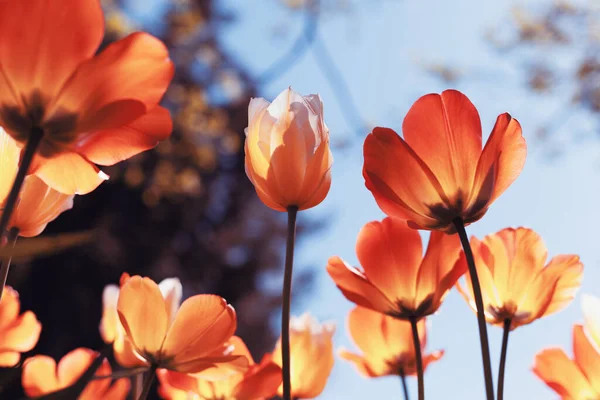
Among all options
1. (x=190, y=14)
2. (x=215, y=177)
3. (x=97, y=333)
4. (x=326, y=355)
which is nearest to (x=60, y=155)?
(x=326, y=355)

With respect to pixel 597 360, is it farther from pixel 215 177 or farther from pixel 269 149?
pixel 215 177

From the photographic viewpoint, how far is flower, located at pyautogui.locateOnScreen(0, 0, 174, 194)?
0.80 feet

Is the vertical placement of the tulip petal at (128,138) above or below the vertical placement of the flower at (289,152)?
below

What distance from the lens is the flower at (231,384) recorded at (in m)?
0.36

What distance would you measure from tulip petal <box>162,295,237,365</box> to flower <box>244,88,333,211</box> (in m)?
0.06

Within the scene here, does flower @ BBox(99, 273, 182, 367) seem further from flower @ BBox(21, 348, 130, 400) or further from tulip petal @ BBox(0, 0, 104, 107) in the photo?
tulip petal @ BBox(0, 0, 104, 107)

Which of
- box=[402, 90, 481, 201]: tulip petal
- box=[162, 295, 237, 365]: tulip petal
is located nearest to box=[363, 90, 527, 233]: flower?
box=[402, 90, 481, 201]: tulip petal

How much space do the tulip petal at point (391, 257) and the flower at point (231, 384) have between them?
0.26ft

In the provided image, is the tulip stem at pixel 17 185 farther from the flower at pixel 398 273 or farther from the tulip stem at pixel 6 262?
the flower at pixel 398 273

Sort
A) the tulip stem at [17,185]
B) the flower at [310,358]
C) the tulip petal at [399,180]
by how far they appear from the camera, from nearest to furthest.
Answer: the tulip stem at [17,185] < the tulip petal at [399,180] < the flower at [310,358]

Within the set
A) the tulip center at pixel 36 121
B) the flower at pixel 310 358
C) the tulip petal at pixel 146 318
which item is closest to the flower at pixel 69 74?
the tulip center at pixel 36 121

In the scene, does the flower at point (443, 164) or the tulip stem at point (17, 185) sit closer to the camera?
the tulip stem at point (17, 185)

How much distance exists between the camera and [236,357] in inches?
13.5

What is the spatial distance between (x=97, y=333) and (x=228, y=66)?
3.44m
